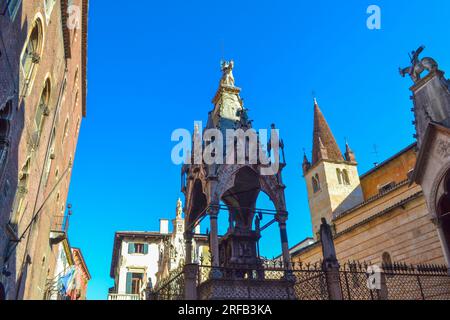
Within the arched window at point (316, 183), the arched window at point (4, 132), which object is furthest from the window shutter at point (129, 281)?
the arched window at point (4, 132)

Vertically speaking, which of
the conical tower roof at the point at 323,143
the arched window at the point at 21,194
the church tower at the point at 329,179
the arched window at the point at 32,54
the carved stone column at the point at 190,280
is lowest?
the carved stone column at the point at 190,280

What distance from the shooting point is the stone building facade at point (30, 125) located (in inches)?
454

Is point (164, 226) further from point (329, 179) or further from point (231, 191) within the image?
point (231, 191)

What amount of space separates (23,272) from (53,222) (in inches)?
336

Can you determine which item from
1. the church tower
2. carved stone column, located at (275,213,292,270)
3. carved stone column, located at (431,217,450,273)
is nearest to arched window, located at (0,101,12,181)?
carved stone column, located at (275,213,292,270)

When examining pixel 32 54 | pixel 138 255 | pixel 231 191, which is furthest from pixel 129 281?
pixel 32 54

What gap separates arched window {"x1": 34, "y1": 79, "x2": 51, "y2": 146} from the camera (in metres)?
16.2

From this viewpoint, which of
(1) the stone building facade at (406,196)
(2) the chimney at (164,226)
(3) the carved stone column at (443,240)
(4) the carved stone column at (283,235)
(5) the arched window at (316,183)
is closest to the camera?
(4) the carved stone column at (283,235)

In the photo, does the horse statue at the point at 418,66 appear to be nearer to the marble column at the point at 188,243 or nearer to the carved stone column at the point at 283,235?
the carved stone column at the point at 283,235

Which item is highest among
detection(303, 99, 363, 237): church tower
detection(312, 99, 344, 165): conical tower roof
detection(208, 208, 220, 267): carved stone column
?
detection(312, 99, 344, 165): conical tower roof

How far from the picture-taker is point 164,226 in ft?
172

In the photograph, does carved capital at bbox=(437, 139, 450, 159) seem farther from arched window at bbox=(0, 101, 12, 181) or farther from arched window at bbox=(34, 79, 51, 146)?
arched window at bbox=(34, 79, 51, 146)

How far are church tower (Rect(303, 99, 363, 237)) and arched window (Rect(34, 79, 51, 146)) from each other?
2689 cm

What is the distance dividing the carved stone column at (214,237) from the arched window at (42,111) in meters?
9.35
